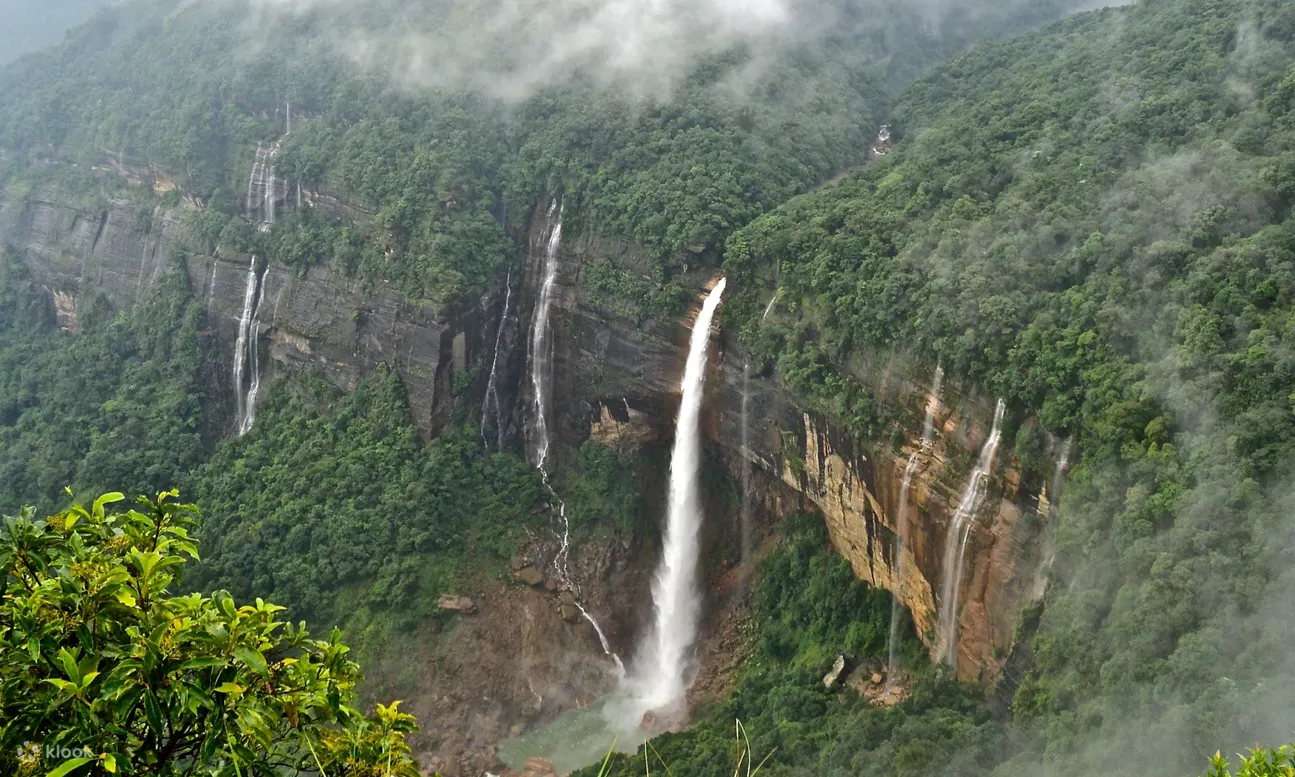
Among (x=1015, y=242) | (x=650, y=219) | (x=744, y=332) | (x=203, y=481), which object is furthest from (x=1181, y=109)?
(x=203, y=481)

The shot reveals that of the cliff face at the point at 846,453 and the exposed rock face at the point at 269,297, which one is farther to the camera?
the exposed rock face at the point at 269,297

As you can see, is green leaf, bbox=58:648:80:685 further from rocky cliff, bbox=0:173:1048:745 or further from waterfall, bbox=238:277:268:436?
waterfall, bbox=238:277:268:436

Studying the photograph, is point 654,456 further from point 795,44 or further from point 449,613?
point 795,44

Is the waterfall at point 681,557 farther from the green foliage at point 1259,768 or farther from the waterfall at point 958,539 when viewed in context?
the green foliage at point 1259,768

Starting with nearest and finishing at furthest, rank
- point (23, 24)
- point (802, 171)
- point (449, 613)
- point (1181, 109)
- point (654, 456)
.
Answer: point (1181, 109), point (449, 613), point (654, 456), point (802, 171), point (23, 24)

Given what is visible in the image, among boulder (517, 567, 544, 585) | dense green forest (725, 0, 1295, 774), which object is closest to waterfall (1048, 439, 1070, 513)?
dense green forest (725, 0, 1295, 774)

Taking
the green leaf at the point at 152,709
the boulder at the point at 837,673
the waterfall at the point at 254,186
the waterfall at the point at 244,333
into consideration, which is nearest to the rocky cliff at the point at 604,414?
the waterfall at the point at 244,333

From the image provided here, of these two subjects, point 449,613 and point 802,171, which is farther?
point 802,171
